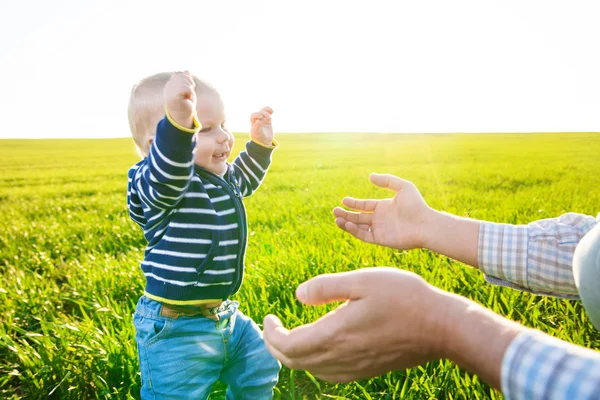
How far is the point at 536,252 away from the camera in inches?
68.4

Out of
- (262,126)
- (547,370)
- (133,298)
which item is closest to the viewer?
(547,370)

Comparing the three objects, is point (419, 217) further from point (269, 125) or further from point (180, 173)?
point (180, 173)

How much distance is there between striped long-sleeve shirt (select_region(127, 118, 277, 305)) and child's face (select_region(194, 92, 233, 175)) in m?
0.08

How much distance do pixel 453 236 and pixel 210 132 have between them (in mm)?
1172

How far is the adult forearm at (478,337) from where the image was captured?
805mm

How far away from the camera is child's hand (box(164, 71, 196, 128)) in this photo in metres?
1.35

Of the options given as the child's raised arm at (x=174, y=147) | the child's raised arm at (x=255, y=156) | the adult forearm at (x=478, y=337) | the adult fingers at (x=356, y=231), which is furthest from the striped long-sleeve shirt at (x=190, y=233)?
the adult forearm at (x=478, y=337)

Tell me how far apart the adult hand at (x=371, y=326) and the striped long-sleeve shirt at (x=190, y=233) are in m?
0.69

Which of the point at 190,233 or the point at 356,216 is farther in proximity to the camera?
the point at 356,216

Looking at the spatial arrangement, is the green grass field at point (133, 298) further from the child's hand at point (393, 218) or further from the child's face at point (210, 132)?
the child's face at point (210, 132)

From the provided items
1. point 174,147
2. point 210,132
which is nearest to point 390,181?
point 210,132

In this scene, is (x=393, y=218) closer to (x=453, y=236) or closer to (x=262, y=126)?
(x=453, y=236)

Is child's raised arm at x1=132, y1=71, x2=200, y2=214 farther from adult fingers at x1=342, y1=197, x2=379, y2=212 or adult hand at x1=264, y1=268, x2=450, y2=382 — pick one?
adult fingers at x1=342, y1=197, x2=379, y2=212

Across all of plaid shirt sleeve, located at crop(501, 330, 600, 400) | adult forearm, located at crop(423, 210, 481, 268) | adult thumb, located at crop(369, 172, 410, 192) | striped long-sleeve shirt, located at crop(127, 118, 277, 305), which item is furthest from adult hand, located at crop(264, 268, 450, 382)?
adult thumb, located at crop(369, 172, 410, 192)
